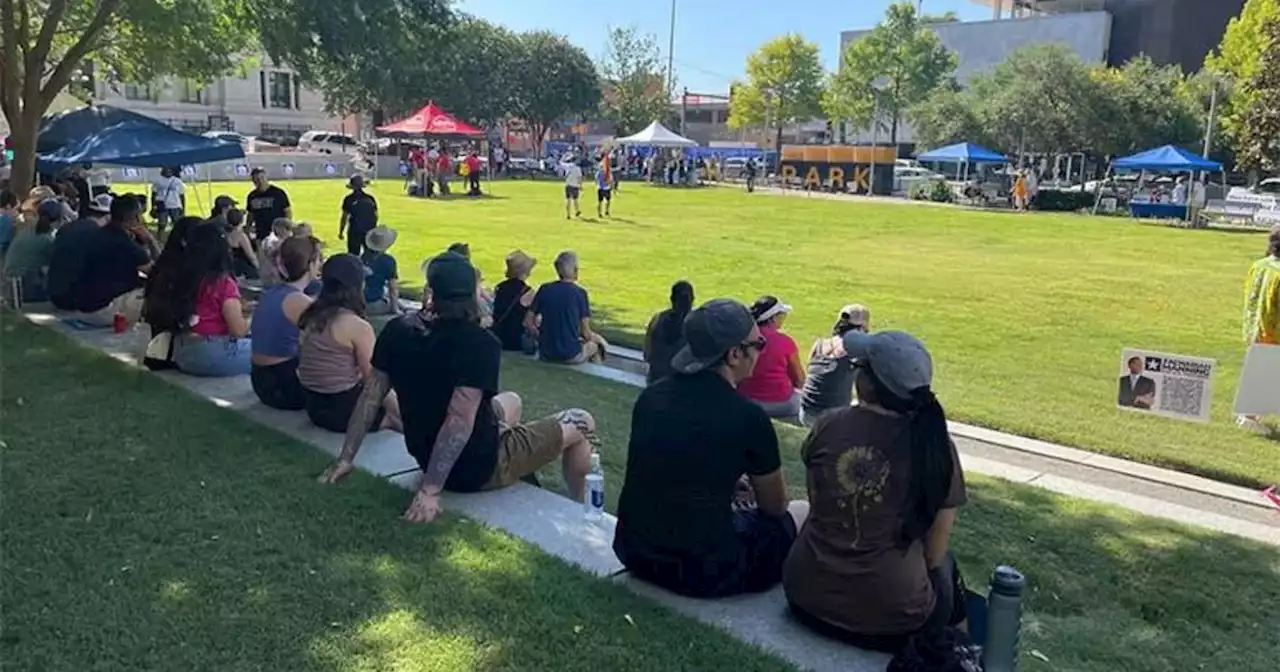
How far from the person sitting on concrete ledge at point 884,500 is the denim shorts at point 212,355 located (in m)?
5.21

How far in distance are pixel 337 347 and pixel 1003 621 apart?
3807mm

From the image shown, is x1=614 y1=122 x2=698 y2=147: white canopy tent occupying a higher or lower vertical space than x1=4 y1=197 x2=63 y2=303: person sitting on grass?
higher

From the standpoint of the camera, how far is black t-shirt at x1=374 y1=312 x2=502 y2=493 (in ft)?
14.6

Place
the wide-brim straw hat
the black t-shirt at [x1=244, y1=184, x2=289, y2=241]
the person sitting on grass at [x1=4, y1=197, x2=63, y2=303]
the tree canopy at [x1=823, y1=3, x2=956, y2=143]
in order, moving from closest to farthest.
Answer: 1. the person sitting on grass at [x1=4, y1=197, x2=63, y2=303]
2. the wide-brim straw hat
3. the black t-shirt at [x1=244, y1=184, x2=289, y2=241]
4. the tree canopy at [x1=823, y1=3, x2=956, y2=143]

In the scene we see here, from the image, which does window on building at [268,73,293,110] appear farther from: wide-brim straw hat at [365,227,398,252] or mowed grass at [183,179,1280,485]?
wide-brim straw hat at [365,227,398,252]

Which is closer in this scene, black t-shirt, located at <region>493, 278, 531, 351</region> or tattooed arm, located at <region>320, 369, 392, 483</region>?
tattooed arm, located at <region>320, 369, 392, 483</region>

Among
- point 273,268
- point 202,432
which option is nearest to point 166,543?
point 202,432

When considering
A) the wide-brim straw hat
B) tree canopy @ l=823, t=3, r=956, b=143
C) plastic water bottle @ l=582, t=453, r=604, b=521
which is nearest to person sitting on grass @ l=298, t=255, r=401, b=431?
plastic water bottle @ l=582, t=453, r=604, b=521

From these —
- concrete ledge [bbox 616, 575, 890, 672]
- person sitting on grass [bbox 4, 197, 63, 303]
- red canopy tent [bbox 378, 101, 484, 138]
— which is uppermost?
red canopy tent [bbox 378, 101, 484, 138]

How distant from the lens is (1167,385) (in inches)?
265

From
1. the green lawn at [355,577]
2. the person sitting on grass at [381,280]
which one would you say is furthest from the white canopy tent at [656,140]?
the green lawn at [355,577]

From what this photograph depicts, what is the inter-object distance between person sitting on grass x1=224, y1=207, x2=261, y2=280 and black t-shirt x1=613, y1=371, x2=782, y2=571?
9925mm

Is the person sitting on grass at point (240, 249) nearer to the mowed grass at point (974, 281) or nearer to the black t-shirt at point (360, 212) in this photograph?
the black t-shirt at point (360, 212)

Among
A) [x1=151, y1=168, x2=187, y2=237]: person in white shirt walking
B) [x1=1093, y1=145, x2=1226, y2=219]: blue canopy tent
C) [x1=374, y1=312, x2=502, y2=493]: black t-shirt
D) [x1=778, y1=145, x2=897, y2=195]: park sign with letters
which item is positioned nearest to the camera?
[x1=374, y1=312, x2=502, y2=493]: black t-shirt
